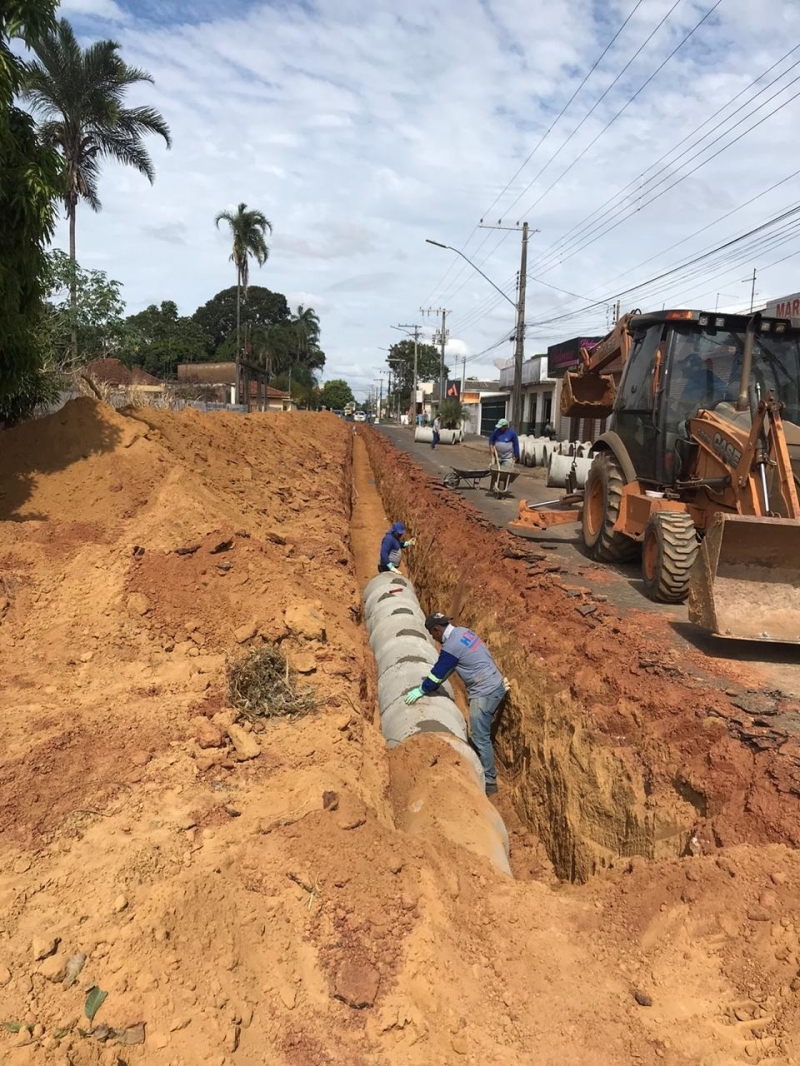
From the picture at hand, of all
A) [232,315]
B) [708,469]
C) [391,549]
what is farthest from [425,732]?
[232,315]

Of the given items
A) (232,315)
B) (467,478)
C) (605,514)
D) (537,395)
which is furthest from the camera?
(232,315)

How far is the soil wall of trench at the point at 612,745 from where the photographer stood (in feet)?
14.4

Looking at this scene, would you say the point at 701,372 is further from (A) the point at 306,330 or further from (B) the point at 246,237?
(A) the point at 306,330

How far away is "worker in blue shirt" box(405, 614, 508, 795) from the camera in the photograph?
6.54 meters

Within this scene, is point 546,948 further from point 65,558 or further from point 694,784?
point 65,558

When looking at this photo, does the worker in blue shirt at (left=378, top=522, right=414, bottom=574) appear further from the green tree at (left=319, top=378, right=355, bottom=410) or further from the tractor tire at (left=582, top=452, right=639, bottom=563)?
the green tree at (left=319, top=378, right=355, bottom=410)

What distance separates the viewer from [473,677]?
22.0 feet

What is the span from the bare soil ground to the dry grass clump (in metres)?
0.14

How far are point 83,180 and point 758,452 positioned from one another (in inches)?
909

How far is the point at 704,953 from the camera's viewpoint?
3.41 metres

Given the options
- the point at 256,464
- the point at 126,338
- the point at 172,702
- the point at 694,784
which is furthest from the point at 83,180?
the point at 694,784

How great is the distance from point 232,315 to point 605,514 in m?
92.1

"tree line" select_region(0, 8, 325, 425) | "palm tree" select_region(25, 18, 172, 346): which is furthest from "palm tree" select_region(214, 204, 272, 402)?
"palm tree" select_region(25, 18, 172, 346)

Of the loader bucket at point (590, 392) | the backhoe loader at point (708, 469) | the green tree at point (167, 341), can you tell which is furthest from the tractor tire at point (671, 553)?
the green tree at point (167, 341)
